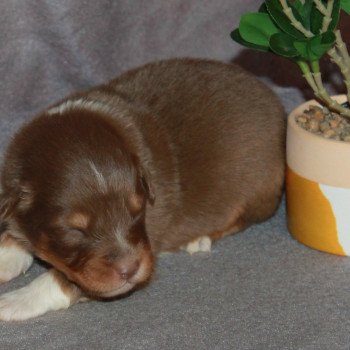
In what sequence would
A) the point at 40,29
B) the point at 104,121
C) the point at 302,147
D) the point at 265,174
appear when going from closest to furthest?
the point at 104,121
the point at 302,147
the point at 265,174
the point at 40,29

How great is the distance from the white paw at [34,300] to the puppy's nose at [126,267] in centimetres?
46

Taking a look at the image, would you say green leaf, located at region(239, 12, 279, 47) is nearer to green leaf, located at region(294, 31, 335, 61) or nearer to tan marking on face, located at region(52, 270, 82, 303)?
green leaf, located at region(294, 31, 335, 61)

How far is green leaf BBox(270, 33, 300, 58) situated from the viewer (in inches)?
165

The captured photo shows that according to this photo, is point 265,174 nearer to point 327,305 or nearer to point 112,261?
point 327,305

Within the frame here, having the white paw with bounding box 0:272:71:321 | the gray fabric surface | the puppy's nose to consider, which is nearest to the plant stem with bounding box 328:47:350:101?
the gray fabric surface

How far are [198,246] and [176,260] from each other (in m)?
0.15

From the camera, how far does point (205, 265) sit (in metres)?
4.53

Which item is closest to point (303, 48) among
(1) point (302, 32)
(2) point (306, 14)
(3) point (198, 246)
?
(1) point (302, 32)

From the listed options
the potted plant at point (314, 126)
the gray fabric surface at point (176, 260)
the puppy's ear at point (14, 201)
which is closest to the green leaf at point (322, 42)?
the potted plant at point (314, 126)

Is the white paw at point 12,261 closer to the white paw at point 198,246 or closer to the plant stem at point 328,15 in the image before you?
the white paw at point 198,246

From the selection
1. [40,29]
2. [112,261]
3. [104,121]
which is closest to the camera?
[112,261]

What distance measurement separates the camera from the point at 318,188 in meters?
4.41

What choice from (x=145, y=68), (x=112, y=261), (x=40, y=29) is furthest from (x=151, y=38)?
(x=112, y=261)

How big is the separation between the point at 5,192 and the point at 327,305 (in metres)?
1.51
